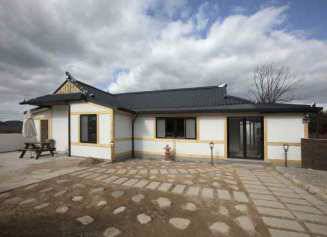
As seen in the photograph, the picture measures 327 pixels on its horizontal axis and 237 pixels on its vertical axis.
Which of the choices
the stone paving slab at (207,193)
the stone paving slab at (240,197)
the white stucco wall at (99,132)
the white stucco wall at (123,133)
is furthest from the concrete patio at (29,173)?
the stone paving slab at (240,197)

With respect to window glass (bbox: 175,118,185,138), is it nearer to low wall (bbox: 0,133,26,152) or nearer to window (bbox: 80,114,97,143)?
window (bbox: 80,114,97,143)

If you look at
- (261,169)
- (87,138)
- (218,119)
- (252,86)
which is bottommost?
(261,169)

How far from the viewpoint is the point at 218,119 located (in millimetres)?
7438

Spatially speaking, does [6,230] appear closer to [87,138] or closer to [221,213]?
[221,213]

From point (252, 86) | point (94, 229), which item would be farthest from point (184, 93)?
point (252, 86)

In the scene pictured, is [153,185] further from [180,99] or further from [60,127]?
[60,127]

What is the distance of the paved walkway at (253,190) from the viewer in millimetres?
2557

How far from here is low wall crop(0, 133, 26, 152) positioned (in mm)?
9570

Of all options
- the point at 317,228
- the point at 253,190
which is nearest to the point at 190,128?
the point at 253,190

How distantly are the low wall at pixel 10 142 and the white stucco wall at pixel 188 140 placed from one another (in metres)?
8.57

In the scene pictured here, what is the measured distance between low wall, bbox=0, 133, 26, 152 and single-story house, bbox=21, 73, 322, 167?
213cm

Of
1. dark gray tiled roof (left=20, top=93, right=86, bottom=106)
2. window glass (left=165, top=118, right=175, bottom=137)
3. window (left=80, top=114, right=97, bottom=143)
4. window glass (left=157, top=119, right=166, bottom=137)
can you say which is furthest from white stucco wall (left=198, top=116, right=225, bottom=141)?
dark gray tiled roof (left=20, top=93, right=86, bottom=106)

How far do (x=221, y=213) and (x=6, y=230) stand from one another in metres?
3.58

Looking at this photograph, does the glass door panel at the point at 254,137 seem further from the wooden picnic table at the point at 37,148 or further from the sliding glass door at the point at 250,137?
the wooden picnic table at the point at 37,148
